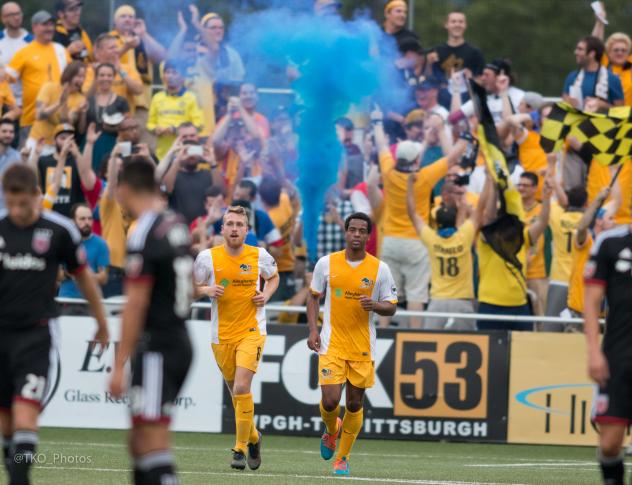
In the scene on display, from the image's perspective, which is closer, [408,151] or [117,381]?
[117,381]

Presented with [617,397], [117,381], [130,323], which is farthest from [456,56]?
[117,381]

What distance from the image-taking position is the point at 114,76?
18188 mm

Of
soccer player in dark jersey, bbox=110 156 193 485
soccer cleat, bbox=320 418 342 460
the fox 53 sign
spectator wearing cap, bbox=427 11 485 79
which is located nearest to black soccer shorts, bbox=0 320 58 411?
soccer player in dark jersey, bbox=110 156 193 485

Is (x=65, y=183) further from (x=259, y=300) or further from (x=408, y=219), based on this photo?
(x=259, y=300)

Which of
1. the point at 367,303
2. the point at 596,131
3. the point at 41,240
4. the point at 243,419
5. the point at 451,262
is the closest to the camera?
the point at 41,240

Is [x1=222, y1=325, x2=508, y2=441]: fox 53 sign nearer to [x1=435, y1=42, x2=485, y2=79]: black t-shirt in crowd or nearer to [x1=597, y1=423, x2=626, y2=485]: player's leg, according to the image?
[x1=435, y1=42, x2=485, y2=79]: black t-shirt in crowd

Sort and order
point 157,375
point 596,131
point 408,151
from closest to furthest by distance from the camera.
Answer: point 157,375 → point 596,131 → point 408,151

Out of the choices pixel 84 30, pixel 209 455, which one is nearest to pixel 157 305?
pixel 209 455

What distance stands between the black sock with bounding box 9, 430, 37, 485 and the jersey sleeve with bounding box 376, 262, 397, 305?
5.28m

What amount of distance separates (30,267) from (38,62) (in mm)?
10681

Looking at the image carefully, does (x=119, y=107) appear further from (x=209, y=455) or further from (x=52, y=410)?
(x=209, y=455)

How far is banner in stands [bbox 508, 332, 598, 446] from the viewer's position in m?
16.3

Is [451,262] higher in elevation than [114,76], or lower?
lower

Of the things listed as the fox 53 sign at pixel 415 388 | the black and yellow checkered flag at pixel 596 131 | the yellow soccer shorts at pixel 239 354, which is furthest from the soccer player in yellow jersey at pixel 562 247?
the yellow soccer shorts at pixel 239 354
